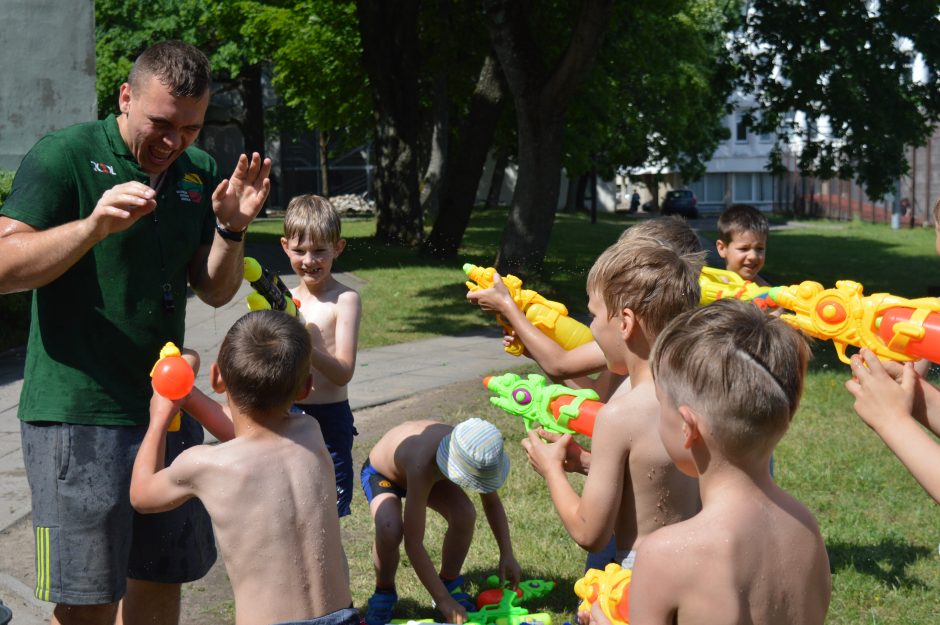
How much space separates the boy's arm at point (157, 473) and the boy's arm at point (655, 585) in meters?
1.39

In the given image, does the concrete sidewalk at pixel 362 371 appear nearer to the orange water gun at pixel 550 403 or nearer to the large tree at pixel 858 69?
the orange water gun at pixel 550 403

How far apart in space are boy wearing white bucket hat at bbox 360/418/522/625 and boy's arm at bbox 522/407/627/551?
3.98 feet

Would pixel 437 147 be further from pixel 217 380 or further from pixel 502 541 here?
pixel 217 380

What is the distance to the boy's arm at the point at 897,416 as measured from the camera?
7.56ft

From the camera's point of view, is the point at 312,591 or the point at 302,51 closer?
the point at 312,591

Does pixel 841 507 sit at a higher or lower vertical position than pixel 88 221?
lower

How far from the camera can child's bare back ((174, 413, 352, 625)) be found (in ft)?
9.69

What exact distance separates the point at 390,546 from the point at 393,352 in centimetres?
632

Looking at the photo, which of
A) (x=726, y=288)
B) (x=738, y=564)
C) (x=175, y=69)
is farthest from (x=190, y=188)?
(x=738, y=564)

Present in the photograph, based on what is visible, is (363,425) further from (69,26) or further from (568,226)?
(568,226)

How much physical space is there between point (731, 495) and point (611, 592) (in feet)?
1.53

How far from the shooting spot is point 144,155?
11.1 ft

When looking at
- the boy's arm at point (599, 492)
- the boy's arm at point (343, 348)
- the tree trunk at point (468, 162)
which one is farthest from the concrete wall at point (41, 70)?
the boy's arm at point (599, 492)

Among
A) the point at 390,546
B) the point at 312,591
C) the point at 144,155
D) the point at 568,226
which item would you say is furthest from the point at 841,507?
the point at 568,226
